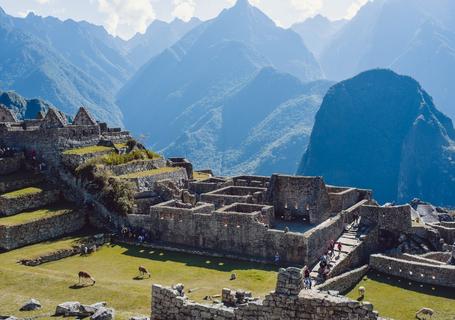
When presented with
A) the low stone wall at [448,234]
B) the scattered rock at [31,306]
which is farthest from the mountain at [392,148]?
the scattered rock at [31,306]

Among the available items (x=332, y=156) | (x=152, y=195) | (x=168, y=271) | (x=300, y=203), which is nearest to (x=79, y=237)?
(x=152, y=195)

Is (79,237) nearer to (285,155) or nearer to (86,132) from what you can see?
(86,132)

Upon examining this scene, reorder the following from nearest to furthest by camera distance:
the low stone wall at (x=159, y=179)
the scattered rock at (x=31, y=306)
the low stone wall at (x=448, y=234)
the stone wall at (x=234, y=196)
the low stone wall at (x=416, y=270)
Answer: the scattered rock at (x=31, y=306)
the low stone wall at (x=416, y=270)
the low stone wall at (x=448, y=234)
the stone wall at (x=234, y=196)
the low stone wall at (x=159, y=179)

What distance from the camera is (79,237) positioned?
108ft

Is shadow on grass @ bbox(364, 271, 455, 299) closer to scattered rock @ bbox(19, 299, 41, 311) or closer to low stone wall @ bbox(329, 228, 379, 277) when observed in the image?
low stone wall @ bbox(329, 228, 379, 277)

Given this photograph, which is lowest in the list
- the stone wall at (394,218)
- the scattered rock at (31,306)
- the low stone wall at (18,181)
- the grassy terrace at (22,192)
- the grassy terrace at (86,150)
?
the scattered rock at (31,306)

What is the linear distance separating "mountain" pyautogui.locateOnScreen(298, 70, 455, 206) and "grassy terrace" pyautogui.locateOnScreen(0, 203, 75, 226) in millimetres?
148138

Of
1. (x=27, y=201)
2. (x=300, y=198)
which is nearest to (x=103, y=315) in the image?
(x=27, y=201)

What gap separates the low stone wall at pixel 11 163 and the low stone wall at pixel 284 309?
29575 mm

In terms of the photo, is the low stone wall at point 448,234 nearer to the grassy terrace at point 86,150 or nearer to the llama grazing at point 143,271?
the llama grazing at point 143,271

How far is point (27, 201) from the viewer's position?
34750mm

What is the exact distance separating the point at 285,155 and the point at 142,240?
6653 inches

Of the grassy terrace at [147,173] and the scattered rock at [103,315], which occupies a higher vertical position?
the grassy terrace at [147,173]

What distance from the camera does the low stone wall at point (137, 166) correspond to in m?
40.5
